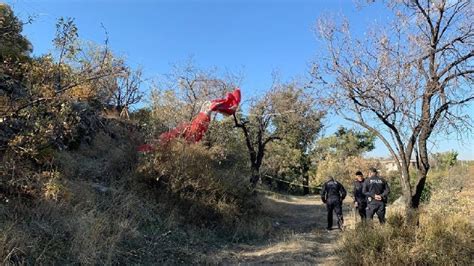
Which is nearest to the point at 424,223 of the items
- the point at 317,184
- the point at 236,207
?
the point at 236,207

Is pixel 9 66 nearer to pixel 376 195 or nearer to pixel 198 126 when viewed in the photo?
Result: pixel 198 126

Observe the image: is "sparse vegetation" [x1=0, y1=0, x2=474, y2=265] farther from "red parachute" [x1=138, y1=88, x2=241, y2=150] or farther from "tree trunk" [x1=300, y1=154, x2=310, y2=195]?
"tree trunk" [x1=300, y1=154, x2=310, y2=195]

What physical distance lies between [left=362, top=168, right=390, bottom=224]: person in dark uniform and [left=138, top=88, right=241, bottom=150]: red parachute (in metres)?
5.37

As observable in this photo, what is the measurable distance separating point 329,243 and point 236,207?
2947 mm

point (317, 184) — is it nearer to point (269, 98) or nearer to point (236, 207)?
point (269, 98)

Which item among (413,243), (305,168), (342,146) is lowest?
(413,243)

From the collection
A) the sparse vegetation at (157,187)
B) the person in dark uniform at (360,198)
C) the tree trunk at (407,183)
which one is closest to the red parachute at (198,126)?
the sparse vegetation at (157,187)

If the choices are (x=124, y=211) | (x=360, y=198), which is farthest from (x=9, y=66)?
(x=360, y=198)

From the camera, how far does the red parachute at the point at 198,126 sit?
41.8 ft

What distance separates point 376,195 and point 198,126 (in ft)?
20.7

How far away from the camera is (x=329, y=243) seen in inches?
447

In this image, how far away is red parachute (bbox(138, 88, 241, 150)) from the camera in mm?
12742

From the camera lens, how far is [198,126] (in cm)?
1521

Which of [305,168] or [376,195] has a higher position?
[305,168]
